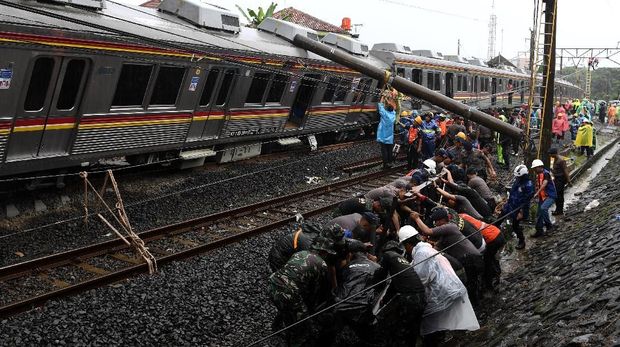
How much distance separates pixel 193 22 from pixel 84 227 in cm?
606

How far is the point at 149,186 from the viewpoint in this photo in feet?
40.8

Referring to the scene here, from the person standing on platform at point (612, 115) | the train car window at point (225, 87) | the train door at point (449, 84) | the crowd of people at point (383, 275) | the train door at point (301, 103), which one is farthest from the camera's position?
the person standing on platform at point (612, 115)

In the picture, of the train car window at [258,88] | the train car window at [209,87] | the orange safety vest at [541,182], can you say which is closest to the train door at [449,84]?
the train car window at [258,88]

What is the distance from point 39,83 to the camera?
9.41m

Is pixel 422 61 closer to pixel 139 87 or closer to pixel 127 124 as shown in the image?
pixel 139 87

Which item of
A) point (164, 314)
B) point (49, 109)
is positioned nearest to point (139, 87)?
point (49, 109)

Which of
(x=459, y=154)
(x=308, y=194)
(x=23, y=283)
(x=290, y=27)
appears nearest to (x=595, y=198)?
(x=459, y=154)

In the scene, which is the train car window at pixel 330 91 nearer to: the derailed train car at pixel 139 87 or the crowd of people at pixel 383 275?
the derailed train car at pixel 139 87

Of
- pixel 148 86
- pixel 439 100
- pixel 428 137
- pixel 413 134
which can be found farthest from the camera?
pixel 413 134

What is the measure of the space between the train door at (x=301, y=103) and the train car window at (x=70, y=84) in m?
7.63

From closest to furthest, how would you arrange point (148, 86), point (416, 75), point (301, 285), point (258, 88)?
point (301, 285) < point (148, 86) < point (258, 88) < point (416, 75)

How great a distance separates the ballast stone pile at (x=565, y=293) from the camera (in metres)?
5.31

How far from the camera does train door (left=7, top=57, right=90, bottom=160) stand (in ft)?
30.6

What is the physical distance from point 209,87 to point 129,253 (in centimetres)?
543
